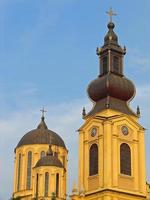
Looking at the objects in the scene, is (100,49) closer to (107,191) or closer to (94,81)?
(94,81)

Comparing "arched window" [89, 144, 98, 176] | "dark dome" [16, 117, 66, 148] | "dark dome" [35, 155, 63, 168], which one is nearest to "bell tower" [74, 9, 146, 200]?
"arched window" [89, 144, 98, 176]

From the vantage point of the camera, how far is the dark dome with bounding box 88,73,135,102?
63094 millimetres

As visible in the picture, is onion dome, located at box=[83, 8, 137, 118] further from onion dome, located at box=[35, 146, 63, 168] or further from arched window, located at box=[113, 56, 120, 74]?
onion dome, located at box=[35, 146, 63, 168]

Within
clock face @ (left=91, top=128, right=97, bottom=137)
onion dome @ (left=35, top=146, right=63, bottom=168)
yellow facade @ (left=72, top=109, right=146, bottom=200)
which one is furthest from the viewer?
onion dome @ (left=35, top=146, right=63, bottom=168)

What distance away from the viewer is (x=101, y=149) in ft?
200

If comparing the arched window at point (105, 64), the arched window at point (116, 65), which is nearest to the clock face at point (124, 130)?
the arched window at point (116, 65)

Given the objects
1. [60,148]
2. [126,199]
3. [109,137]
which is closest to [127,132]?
[109,137]

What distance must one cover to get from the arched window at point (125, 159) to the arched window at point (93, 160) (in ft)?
Result: 8.09

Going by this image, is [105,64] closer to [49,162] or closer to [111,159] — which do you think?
[111,159]

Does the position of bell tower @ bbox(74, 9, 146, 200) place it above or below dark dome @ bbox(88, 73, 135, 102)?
below

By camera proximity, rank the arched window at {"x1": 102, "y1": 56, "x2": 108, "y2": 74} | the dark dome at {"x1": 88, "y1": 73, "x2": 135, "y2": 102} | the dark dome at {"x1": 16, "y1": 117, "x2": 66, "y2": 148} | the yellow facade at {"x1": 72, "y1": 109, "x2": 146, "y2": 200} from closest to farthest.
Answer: the yellow facade at {"x1": 72, "y1": 109, "x2": 146, "y2": 200} < the dark dome at {"x1": 88, "y1": 73, "x2": 135, "y2": 102} < the arched window at {"x1": 102, "y1": 56, "x2": 108, "y2": 74} < the dark dome at {"x1": 16, "y1": 117, "x2": 66, "y2": 148}

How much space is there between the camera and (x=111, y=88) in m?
63.0

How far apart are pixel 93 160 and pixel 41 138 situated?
12523 mm

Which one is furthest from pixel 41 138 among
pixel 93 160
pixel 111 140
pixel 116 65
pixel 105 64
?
pixel 111 140
